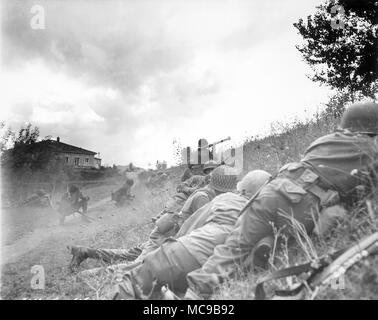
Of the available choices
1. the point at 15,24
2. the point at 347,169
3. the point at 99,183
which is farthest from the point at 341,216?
the point at 99,183

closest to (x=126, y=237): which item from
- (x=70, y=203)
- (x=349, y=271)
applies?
(x=70, y=203)

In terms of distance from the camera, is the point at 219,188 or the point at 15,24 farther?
the point at 15,24

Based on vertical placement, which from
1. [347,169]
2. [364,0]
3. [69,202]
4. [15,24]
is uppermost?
[364,0]

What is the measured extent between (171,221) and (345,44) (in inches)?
271

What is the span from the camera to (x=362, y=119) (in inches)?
148

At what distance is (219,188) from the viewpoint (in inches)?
207

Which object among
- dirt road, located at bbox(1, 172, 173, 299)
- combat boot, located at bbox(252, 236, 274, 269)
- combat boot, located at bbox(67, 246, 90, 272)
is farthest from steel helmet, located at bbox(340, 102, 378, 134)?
combat boot, located at bbox(67, 246, 90, 272)

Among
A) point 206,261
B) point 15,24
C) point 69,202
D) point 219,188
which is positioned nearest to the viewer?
point 206,261

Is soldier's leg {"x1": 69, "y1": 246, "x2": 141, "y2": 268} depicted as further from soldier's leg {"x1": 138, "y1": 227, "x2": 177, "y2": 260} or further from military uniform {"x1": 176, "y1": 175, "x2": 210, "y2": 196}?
military uniform {"x1": 176, "y1": 175, "x2": 210, "y2": 196}

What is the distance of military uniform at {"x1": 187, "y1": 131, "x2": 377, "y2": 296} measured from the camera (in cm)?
339

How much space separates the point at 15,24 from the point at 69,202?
35.3 ft

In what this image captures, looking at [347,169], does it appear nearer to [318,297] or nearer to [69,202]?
[318,297]

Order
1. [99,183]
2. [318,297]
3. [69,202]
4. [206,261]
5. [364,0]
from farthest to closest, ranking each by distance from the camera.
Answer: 1. [99,183]
2. [69,202]
3. [364,0]
4. [206,261]
5. [318,297]

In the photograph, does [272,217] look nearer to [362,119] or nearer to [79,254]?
[362,119]
